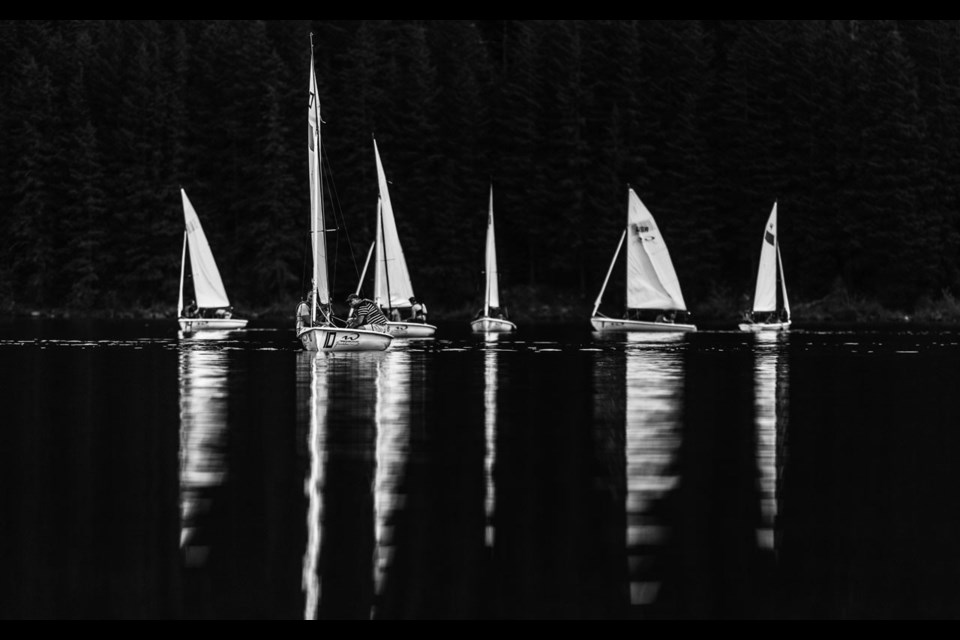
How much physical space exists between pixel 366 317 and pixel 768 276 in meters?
36.3

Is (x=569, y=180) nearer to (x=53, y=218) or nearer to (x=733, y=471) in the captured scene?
(x=53, y=218)

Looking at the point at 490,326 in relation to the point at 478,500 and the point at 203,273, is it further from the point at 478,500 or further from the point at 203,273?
the point at 478,500

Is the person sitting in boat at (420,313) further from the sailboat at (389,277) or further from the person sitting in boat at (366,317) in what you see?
the person sitting in boat at (366,317)

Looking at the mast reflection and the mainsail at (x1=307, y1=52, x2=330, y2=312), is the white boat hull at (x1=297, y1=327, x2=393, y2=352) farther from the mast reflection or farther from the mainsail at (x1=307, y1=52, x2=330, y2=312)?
the mast reflection

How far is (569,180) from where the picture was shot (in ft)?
331

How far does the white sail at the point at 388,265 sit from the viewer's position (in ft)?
223

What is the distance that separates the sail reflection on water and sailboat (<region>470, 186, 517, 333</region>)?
2925 cm

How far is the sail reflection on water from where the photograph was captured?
1427 centimetres

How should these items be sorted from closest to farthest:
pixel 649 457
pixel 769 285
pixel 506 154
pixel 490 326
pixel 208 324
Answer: pixel 649 457
pixel 490 326
pixel 208 324
pixel 769 285
pixel 506 154

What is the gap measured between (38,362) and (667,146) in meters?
65.1

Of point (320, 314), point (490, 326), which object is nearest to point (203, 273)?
point (490, 326)

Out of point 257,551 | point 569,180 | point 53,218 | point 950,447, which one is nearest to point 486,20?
point 569,180

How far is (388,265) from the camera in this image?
69.9 m

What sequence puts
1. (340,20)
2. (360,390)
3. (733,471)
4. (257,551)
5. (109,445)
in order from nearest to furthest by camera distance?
1. (257,551)
2. (733,471)
3. (109,445)
4. (360,390)
5. (340,20)
